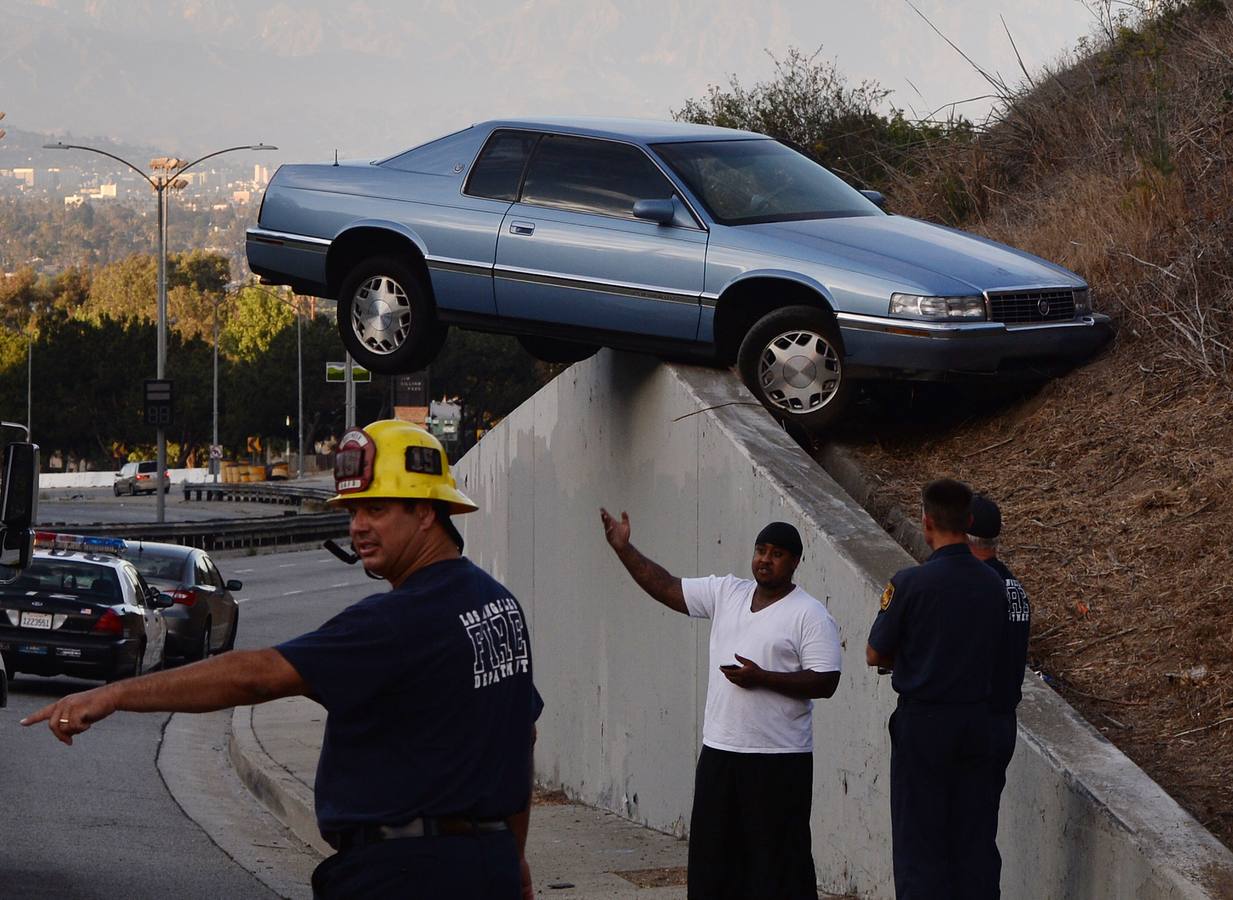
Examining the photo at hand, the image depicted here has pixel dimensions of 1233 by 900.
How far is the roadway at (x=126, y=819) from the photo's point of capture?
27.4ft

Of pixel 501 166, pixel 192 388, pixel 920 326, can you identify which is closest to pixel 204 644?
pixel 501 166

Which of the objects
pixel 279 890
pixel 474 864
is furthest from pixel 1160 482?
pixel 474 864

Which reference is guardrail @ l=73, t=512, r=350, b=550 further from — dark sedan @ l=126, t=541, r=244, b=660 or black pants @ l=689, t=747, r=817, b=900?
black pants @ l=689, t=747, r=817, b=900

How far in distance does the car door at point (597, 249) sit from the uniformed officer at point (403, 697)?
5985 millimetres

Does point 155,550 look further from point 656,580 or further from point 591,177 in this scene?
point 656,580

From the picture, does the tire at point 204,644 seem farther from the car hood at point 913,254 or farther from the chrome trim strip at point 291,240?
the car hood at point 913,254

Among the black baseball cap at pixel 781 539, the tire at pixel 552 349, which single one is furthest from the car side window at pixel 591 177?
the black baseball cap at pixel 781 539

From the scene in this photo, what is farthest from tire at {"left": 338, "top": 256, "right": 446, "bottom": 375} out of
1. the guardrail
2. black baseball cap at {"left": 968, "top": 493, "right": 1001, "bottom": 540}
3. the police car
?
the guardrail

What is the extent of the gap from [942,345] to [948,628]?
11.9 feet

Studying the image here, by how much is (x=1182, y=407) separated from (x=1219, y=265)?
58.4 inches

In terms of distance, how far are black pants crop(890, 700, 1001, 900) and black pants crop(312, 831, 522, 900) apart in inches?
97.0

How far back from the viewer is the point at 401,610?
3537 mm

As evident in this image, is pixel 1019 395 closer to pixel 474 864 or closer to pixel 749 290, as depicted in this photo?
pixel 749 290

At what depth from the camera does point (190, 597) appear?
61.9 feet
